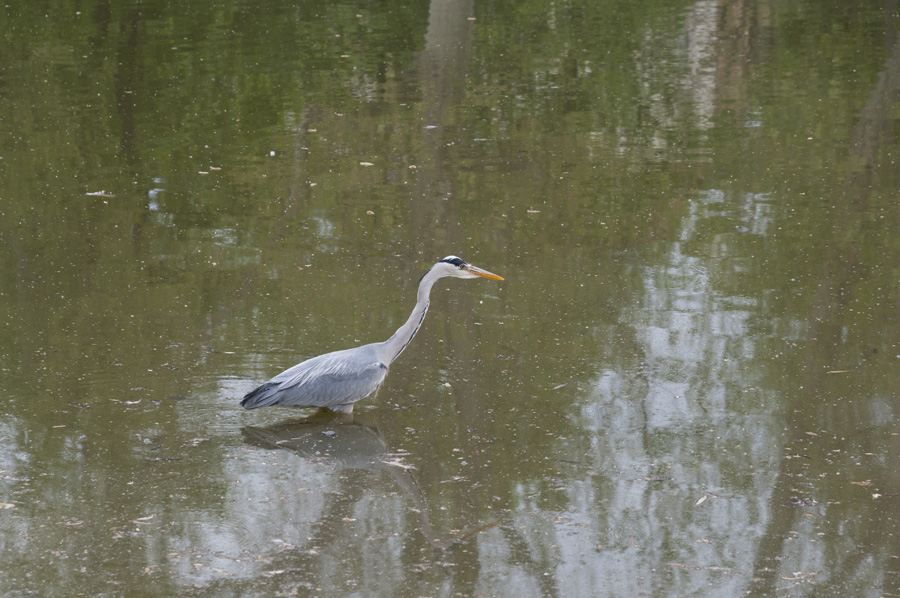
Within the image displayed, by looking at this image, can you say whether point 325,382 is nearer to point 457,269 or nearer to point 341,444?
point 341,444

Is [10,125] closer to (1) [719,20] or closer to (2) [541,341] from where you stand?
(2) [541,341]

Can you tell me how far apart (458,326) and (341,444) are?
175 centimetres

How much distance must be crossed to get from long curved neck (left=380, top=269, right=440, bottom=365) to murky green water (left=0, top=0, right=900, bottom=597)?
0.30 metres

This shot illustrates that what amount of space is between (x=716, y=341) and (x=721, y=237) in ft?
6.83

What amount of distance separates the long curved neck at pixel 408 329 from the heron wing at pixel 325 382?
92 mm

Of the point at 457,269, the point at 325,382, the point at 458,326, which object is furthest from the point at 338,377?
the point at 458,326

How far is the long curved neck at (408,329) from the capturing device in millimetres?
6648

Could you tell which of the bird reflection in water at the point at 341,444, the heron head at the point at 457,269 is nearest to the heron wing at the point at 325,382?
the bird reflection in water at the point at 341,444

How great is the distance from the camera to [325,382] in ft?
21.1

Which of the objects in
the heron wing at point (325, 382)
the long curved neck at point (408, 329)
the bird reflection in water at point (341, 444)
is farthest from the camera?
the long curved neck at point (408, 329)

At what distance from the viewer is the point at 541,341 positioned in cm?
748

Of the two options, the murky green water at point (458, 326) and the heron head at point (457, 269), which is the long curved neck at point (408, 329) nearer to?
the heron head at point (457, 269)

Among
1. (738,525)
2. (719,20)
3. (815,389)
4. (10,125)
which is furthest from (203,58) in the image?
(738,525)

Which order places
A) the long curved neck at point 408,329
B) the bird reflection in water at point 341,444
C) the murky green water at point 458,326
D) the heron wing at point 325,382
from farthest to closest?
the long curved neck at point 408,329 < the heron wing at point 325,382 < the bird reflection in water at point 341,444 < the murky green water at point 458,326
